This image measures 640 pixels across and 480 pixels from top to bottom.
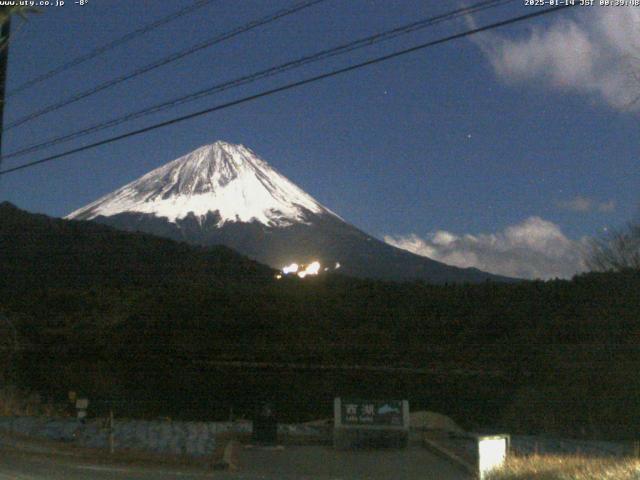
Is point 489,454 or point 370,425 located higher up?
point 489,454

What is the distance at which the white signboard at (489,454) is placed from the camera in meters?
10.6

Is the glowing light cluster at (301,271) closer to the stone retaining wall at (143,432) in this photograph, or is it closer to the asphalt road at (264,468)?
the stone retaining wall at (143,432)

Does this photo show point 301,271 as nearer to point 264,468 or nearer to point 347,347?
point 347,347

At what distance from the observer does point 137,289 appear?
28.8m

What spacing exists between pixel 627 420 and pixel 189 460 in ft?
36.3

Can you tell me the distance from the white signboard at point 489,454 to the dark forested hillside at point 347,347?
947 centimetres

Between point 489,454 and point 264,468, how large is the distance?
4.84m

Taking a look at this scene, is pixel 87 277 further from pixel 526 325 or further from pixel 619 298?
pixel 619 298

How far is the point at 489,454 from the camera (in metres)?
10.9

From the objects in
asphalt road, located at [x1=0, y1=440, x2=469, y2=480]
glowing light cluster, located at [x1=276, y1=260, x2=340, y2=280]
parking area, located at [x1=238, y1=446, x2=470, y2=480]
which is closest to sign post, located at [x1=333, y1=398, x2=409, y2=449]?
parking area, located at [x1=238, y1=446, x2=470, y2=480]

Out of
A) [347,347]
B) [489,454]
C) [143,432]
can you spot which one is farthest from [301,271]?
[489,454]

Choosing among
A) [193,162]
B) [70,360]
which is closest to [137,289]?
[70,360]

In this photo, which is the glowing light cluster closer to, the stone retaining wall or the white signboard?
the stone retaining wall

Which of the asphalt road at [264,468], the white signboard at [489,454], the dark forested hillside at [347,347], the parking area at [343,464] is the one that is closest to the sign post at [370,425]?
the parking area at [343,464]
